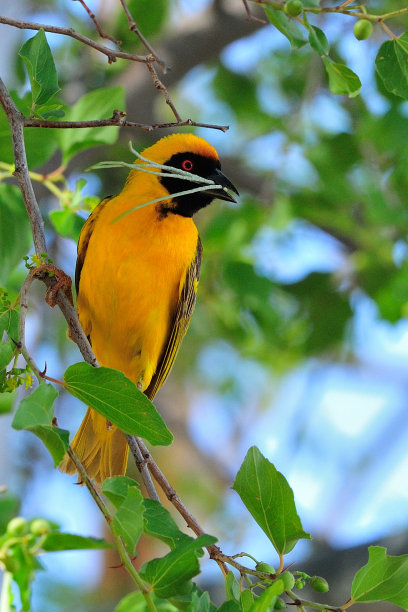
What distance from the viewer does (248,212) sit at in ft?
16.6

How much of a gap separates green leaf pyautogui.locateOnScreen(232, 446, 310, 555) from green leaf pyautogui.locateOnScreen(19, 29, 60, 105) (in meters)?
1.06

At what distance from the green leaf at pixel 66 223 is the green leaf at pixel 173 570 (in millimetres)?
1597

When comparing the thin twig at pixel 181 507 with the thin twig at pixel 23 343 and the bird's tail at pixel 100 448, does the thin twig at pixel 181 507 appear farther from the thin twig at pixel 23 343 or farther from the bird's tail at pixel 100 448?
the bird's tail at pixel 100 448

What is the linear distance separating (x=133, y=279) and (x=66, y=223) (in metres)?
0.43

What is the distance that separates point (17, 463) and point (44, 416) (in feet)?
16.3

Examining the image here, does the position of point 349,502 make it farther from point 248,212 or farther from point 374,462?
point 248,212

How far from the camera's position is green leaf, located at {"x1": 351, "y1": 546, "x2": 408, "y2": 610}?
6.33 feet

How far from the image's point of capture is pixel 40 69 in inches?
84.0

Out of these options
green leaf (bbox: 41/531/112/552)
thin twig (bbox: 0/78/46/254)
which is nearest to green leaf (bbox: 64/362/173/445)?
green leaf (bbox: 41/531/112/552)

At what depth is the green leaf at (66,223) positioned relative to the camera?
10.00 feet

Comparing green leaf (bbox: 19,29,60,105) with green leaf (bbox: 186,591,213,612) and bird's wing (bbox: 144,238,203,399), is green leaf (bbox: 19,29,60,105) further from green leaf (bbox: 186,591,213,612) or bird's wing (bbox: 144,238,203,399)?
bird's wing (bbox: 144,238,203,399)

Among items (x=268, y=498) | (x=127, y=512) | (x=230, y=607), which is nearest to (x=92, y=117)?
(x=268, y=498)

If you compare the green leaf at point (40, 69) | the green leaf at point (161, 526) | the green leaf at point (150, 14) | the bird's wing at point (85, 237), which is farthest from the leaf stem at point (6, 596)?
the green leaf at point (150, 14)

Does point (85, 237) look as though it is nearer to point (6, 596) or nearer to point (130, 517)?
point (130, 517)
